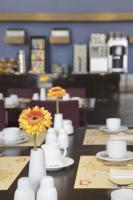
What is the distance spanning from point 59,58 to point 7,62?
2.76 feet

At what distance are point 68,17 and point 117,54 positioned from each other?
94cm

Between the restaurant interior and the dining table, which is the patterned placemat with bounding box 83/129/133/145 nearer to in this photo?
the dining table

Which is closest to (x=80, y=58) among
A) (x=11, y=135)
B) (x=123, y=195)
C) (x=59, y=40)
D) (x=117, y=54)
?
(x=59, y=40)

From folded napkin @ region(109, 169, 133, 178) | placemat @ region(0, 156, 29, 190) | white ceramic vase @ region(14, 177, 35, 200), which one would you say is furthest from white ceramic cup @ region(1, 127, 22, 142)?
white ceramic vase @ region(14, 177, 35, 200)

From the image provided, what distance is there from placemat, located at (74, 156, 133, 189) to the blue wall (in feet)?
14.5

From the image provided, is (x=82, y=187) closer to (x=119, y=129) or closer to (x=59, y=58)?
(x=119, y=129)

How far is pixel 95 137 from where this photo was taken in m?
2.10

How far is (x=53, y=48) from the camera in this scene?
597 centimetres

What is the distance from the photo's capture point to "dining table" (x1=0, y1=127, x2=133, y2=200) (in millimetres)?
1204

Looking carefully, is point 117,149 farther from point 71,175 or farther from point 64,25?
point 64,25

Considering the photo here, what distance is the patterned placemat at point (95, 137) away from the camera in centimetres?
197

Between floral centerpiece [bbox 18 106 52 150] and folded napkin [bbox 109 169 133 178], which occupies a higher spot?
floral centerpiece [bbox 18 106 52 150]

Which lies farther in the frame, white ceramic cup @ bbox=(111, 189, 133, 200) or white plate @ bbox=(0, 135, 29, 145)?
white plate @ bbox=(0, 135, 29, 145)

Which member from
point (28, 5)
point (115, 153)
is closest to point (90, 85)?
point (28, 5)
